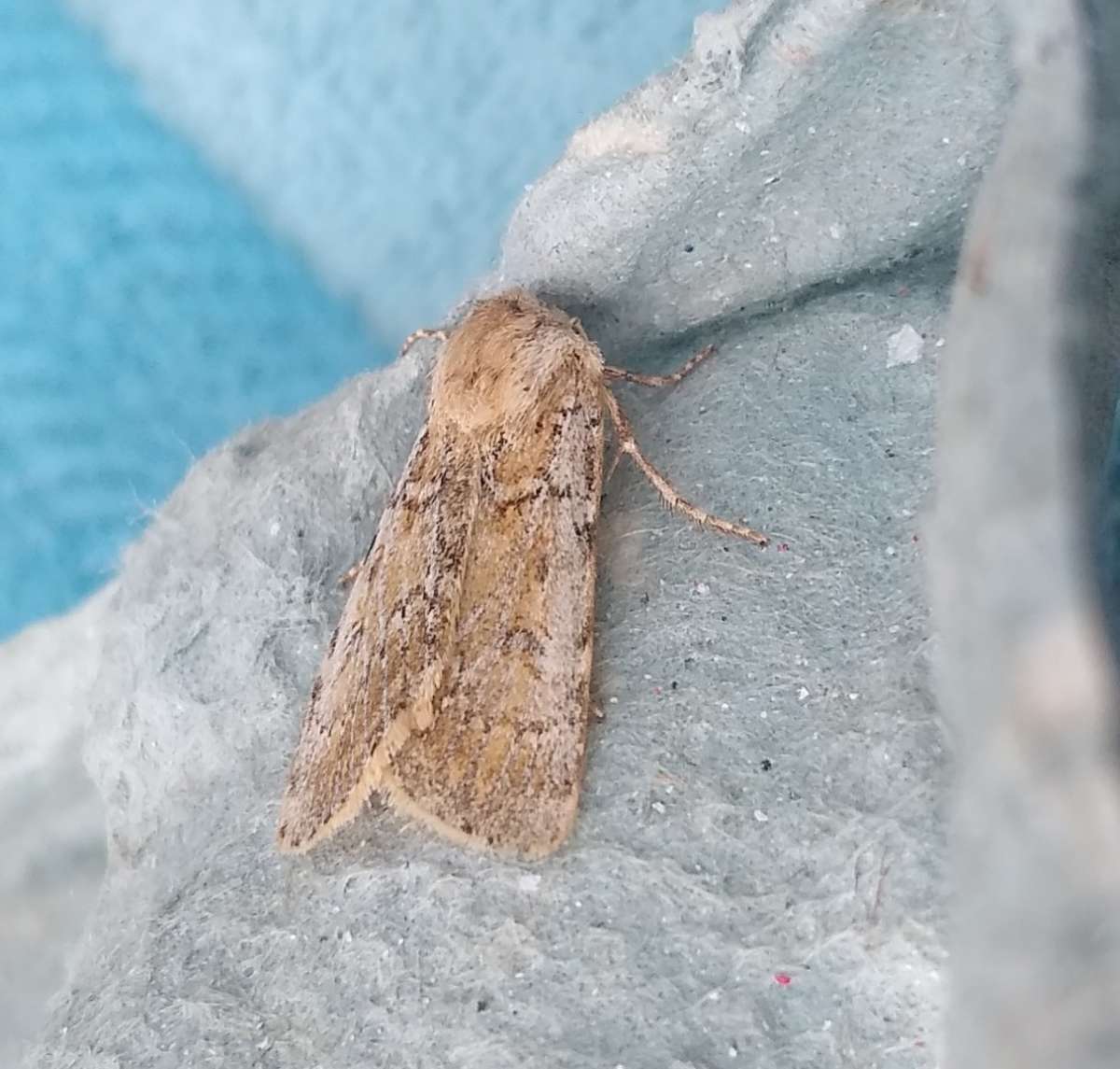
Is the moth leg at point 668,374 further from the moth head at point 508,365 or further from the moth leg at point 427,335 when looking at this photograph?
the moth leg at point 427,335

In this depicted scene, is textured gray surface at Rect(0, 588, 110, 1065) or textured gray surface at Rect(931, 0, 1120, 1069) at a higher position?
textured gray surface at Rect(931, 0, 1120, 1069)

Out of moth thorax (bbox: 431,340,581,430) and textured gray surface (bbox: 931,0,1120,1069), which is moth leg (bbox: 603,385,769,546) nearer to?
moth thorax (bbox: 431,340,581,430)

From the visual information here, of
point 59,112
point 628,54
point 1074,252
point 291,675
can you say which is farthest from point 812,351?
point 59,112

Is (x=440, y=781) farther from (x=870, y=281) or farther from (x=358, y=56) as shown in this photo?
(x=358, y=56)

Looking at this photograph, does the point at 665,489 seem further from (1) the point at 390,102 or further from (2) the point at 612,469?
(1) the point at 390,102

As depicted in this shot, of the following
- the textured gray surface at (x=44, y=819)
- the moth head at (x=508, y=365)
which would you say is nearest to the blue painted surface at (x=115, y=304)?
the textured gray surface at (x=44, y=819)

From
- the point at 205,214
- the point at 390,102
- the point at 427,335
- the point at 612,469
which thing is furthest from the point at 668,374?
the point at 205,214

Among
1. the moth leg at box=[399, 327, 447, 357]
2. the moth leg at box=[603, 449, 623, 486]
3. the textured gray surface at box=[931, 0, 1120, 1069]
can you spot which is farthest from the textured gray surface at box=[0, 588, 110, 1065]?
the textured gray surface at box=[931, 0, 1120, 1069]
